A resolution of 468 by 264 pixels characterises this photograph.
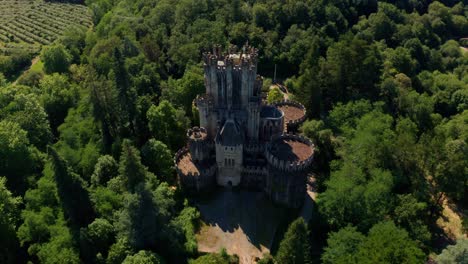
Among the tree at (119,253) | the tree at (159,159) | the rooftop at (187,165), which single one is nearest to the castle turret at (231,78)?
the rooftop at (187,165)

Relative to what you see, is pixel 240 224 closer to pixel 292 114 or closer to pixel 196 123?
pixel 292 114

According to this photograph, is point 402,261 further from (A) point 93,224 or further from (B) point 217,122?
(A) point 93,224

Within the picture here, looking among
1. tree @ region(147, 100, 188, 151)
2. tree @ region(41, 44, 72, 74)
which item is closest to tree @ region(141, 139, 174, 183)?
tree @ region(147, 100, 188, 151)

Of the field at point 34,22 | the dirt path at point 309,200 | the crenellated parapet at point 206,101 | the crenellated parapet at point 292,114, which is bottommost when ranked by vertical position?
the dirt path at point 309,200

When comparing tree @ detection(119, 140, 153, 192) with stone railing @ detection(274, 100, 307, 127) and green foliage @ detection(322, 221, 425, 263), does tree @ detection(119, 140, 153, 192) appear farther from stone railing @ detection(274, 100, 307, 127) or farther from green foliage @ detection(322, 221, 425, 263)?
stone railing @ detection(274, 100, 307, 127)

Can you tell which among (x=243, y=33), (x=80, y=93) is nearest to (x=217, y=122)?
(x=80, y=93)

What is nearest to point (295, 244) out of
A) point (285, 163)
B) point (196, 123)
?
→ point (285, 163)

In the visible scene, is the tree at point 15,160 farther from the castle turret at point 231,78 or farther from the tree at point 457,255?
the tree at point 457,255
